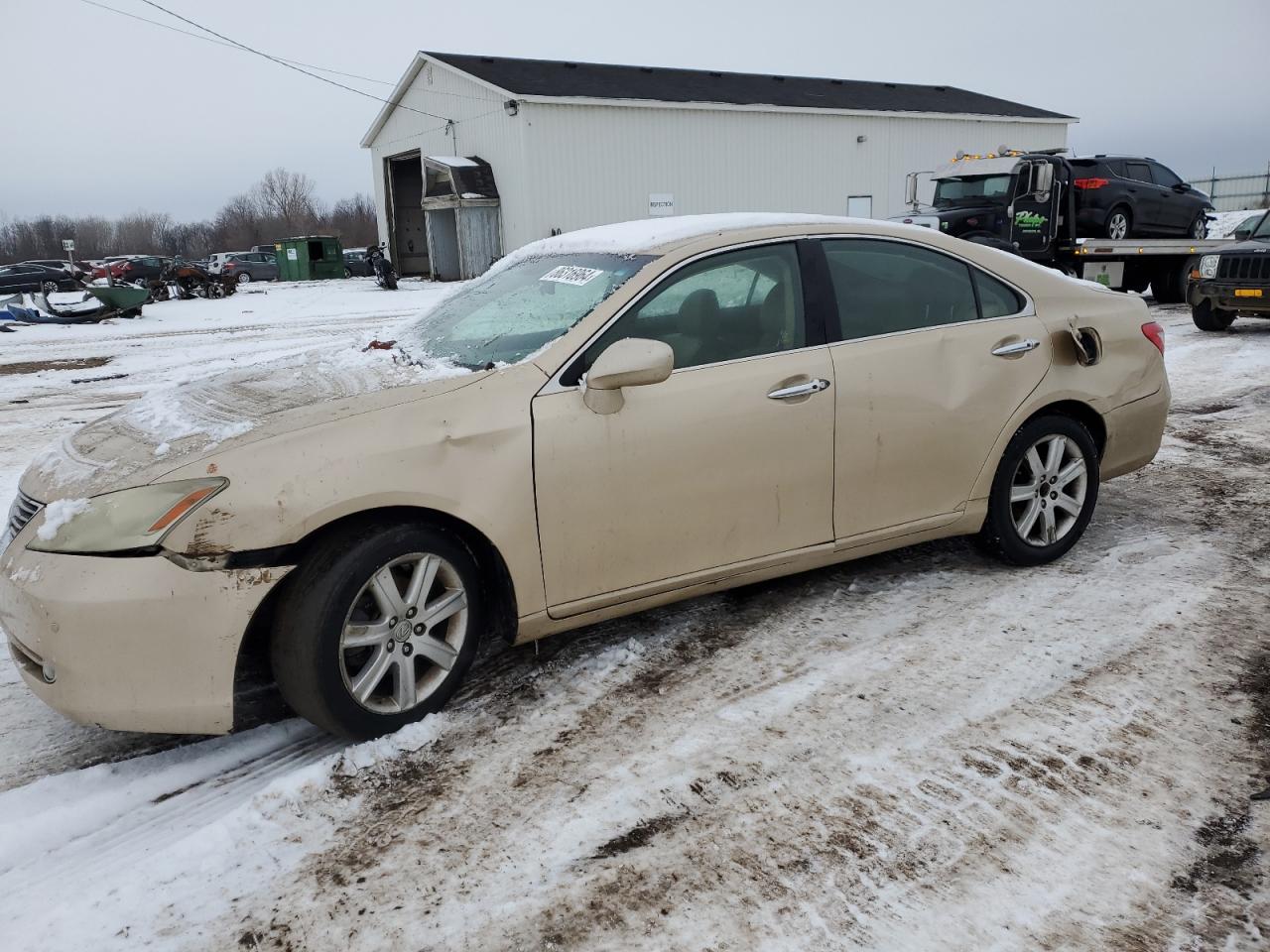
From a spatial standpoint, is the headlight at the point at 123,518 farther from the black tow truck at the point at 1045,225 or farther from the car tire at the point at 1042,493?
the black tow truck at the point at 1045,225

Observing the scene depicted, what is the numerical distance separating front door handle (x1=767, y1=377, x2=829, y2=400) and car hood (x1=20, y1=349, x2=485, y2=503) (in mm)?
1110

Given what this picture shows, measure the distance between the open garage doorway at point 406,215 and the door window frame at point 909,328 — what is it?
33101mm

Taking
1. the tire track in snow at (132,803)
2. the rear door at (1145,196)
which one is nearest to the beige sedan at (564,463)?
the tire track in snow at (132,803)

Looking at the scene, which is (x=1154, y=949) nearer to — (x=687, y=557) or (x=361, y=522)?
(x=687, y=557)

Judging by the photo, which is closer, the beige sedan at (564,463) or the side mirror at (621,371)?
the beige sedan at (564,463)

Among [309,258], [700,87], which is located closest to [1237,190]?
[700,87]

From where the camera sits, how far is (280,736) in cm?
323

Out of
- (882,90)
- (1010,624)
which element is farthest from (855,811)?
(882,90)

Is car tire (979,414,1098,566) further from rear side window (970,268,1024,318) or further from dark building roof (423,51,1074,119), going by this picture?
dark building roof (423,51,1074,119)

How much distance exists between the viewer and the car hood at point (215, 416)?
2.92 meters

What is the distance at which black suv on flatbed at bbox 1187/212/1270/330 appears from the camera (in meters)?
11.6

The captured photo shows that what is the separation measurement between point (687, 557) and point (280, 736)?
1531 mm

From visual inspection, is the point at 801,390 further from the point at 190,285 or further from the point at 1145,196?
the point at 190,285

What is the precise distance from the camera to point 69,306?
65.7 feet
